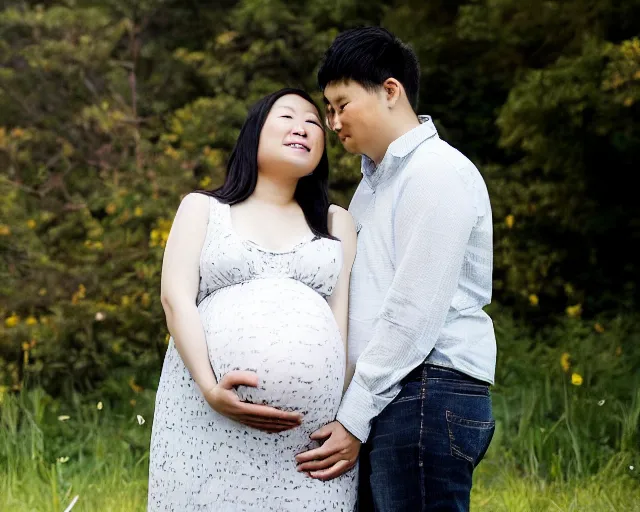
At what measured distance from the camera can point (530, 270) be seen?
7.09 metres

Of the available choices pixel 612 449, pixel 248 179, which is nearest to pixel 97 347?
pixel 612 449

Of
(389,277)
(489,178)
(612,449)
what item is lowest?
(612,449)

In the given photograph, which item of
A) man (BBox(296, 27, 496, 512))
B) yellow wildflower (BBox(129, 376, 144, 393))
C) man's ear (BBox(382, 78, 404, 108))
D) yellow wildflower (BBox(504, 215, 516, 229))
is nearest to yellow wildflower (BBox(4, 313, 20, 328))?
yellow wildflower (BBox(129, 376, 144, 393))

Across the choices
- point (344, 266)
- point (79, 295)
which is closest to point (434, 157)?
point (344, 266)

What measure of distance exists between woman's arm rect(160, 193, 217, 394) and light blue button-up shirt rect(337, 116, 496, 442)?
0.39 metres

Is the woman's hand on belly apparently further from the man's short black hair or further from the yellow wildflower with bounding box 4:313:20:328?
the yellow wildflower with bounding box 4:313:20:328

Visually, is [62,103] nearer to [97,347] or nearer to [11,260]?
[11,260]

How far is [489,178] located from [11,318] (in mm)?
3513

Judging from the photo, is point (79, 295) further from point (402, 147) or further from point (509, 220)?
point (402, 147)

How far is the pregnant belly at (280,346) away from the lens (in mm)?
2516

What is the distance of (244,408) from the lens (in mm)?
2498

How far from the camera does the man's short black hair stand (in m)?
2.72

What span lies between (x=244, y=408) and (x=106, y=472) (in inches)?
93.8

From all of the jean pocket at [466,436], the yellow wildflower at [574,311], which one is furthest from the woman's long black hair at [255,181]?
the yellow wildflower at [574,311]
